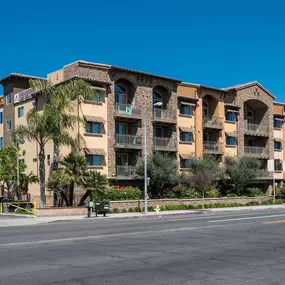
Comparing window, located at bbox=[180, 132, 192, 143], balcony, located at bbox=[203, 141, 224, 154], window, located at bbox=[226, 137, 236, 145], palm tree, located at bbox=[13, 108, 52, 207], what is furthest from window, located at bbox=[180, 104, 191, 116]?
palm tree, located at bbox=[13, 108, 52, 207]

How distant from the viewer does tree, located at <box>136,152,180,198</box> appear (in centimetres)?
4138

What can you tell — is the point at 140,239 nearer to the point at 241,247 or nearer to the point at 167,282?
the point at 241,247

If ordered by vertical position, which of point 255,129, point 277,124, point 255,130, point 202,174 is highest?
point 277,124

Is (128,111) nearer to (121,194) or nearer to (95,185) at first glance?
(121,194)

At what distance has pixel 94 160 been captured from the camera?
41344 mm

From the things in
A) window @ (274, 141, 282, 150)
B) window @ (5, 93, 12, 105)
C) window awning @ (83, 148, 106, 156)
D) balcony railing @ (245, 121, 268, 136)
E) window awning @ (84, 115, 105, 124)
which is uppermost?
window @ (5, 93, 12, 105)

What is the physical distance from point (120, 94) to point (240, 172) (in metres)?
14.9

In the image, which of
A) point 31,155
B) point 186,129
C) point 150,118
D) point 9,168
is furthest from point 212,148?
point 9,168

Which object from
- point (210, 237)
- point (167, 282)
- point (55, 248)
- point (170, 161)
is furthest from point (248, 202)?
point (167, 282)

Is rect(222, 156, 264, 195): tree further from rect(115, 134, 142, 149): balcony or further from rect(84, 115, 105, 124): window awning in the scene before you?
rect(84, 115, 105, 124): window awning

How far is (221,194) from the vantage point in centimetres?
5069

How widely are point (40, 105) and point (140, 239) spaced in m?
29.8

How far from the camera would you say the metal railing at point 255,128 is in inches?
2281

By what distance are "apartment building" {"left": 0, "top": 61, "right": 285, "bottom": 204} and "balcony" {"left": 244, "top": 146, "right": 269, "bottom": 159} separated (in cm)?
12
